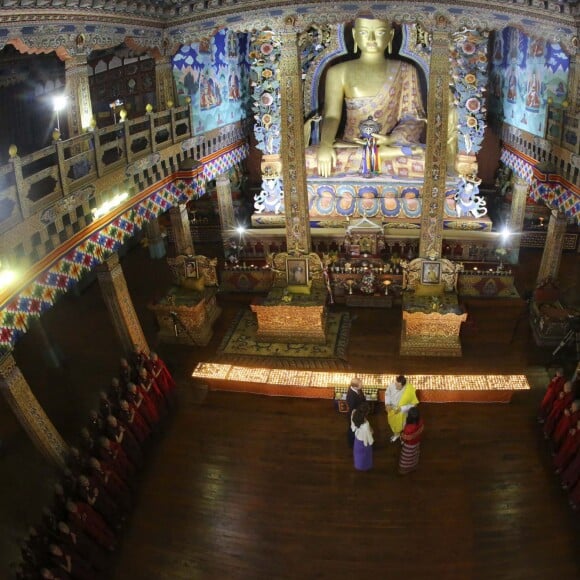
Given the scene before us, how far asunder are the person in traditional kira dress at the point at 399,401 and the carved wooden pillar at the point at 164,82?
7358 mm

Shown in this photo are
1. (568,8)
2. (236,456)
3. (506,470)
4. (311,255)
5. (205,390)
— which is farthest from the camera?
(311,255)

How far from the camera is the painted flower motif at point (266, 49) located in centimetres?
1439

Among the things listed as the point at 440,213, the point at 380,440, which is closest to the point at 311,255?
the point at 440,213

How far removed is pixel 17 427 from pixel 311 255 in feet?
20.5

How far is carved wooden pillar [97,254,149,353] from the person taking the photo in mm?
9648

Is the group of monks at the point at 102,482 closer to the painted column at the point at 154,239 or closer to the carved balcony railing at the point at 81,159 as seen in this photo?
the carved balcony railing at the point at 81,159

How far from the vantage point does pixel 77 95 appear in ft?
29.9

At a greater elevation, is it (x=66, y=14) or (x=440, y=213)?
(x=66, y=14)

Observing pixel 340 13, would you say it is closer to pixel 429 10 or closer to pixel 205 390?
pixel 429 10

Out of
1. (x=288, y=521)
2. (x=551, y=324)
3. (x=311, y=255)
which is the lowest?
(x=288, y=521)

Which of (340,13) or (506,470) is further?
(340,13)

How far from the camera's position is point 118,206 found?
9727mm

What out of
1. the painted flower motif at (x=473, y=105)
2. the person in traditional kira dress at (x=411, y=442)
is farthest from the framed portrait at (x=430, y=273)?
the painted flower motif at (x=473, y=105)

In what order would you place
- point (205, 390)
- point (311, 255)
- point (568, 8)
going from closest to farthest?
point (568, 8) → point (205, 390) → point (311, 255)
